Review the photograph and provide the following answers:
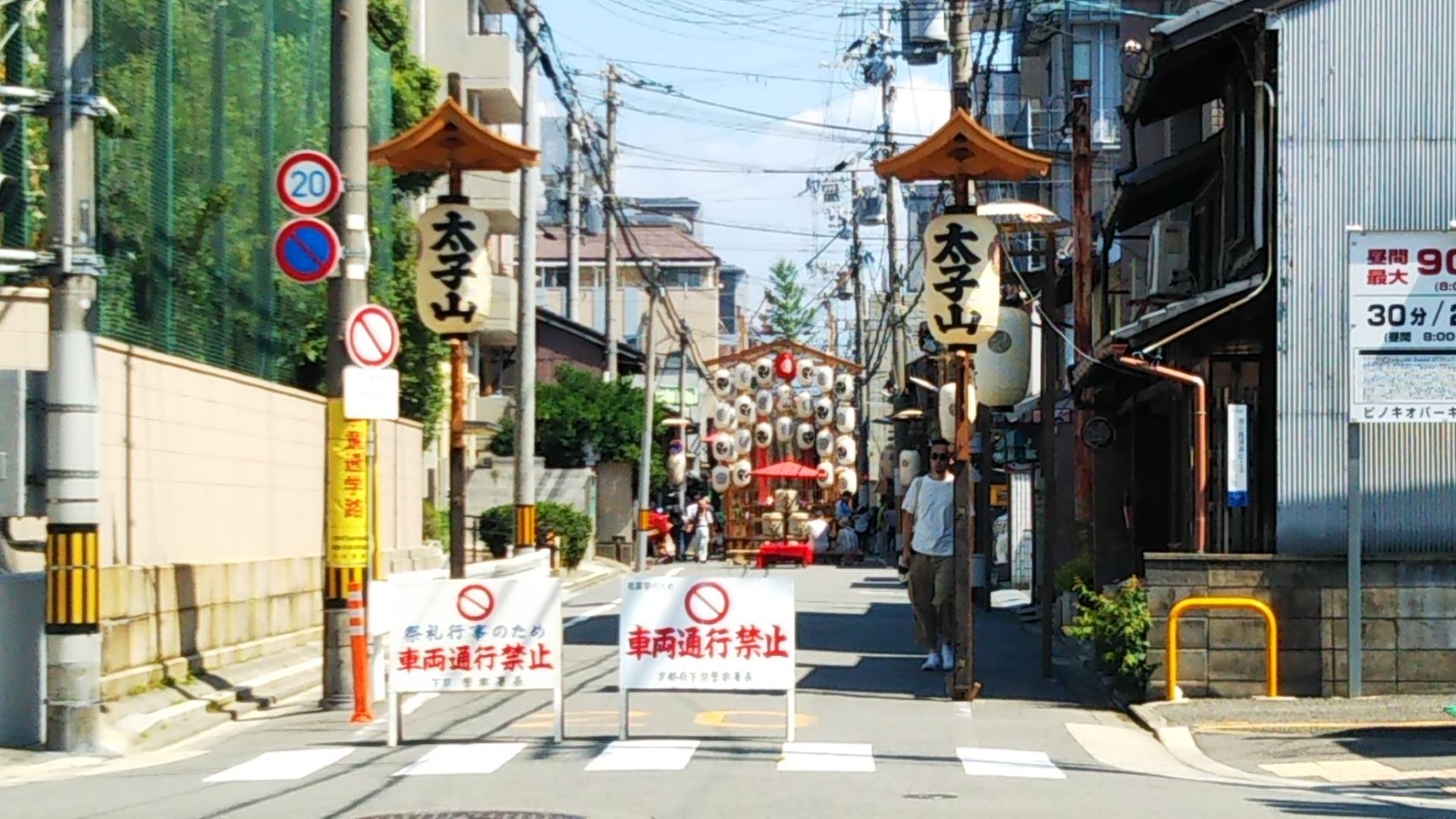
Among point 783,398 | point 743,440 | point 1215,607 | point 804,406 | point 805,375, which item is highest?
point 805,375

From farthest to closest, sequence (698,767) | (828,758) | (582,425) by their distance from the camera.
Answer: (582,425), (828,758), (698,767)

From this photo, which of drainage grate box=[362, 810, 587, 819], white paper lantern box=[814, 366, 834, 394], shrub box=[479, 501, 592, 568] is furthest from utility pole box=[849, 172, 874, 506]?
drainage grate box=[362, 810, 587, 819]

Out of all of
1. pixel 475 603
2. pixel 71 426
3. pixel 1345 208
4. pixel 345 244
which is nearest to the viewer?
pixel 71 426

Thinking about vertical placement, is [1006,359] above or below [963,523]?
above

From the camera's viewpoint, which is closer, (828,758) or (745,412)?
(828,758)

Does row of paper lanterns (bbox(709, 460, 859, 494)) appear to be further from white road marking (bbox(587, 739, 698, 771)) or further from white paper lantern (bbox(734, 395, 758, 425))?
white road marking (bbox(587, 739, 698, 771))

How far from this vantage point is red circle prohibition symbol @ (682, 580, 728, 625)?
42.5ft

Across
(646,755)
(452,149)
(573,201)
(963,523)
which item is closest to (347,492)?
(452,149)

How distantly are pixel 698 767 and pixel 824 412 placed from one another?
4594cm

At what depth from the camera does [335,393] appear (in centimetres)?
1576

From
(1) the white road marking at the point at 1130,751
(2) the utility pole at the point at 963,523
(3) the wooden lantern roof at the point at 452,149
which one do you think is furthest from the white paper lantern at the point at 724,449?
(1) the white road marking at the point at 1130,751

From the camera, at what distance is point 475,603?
13023 millimetres

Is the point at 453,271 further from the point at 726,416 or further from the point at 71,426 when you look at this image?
the point at 726,416

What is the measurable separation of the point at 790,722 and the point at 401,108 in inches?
887
